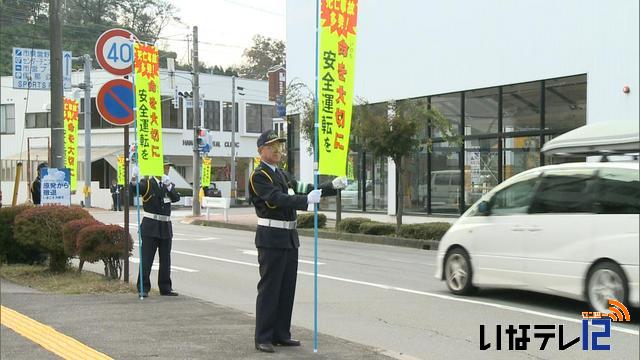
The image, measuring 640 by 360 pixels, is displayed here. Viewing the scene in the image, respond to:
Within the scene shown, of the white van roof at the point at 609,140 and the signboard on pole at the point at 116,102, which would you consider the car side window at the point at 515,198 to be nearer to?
the white van roof at the point at 609,140

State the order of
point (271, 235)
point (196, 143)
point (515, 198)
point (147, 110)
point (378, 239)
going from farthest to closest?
point (196, 143) → point (378, 239) → point (147, 110) → point (515, 198) → point (271, 235)

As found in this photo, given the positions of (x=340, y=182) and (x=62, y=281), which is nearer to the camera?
(x=340, y=182)

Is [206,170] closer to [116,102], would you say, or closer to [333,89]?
[116,102]

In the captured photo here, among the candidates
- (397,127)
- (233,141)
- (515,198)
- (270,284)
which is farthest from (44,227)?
(233,141)

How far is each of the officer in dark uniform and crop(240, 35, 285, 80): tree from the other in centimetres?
6070

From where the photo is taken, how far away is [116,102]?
401 inches

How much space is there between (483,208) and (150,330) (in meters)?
5.00

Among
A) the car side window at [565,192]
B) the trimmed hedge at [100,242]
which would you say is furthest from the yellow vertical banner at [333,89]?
the trimmed hedge at [100,242]

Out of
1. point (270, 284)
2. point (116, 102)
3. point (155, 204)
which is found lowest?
point (270, 284)

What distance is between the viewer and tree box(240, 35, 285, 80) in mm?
70000

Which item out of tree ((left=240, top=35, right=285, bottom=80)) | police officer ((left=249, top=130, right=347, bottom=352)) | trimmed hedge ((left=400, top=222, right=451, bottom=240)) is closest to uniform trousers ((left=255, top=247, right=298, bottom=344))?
police officer ((left=249, top=130, right=347, bottom=352))

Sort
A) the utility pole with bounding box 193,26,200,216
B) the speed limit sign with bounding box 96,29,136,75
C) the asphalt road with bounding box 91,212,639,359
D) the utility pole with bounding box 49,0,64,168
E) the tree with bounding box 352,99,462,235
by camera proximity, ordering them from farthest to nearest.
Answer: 1. the utility pole with bounding box 193,26,200,216
2. the tree with bounding box 352,99,462,235
3. the utility pole with bounding box 49,0,64,168
4. the speed limit sign with bounding box 96,29,136,75
5. the asphalt road with bounding box 91,212,639,359

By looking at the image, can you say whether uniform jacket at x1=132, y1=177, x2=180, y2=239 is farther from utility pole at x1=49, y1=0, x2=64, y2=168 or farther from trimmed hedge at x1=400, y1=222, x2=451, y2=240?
trimmed hedge at x1=400, y1=222, x2=451, y2=240

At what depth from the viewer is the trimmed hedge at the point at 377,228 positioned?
20250 millimetres
